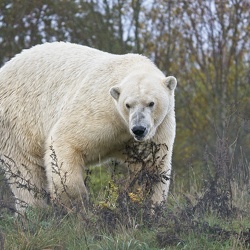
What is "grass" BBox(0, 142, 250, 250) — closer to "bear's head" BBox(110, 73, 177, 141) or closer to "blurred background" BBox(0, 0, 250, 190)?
"bear's head" BBox(110, 73, 177, 141)

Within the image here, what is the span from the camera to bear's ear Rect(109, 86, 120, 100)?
6.61m

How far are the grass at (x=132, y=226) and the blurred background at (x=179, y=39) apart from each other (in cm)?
672

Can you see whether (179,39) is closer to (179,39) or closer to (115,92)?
(179,39)

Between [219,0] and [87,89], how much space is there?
788 centimetres

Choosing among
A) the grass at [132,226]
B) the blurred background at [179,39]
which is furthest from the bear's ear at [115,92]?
the blurred background at [179,39]

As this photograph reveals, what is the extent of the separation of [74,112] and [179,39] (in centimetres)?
837

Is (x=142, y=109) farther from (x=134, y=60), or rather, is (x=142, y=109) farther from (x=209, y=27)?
(x=209, y=27)

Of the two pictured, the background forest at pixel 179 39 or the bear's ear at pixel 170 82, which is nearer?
the bear's ear at pixel 170 82

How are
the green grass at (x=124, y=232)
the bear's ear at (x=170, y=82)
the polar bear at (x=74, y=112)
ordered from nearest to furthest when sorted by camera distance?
the green grass at (x=124, y=232)
the polar bear at (x=74, y=112)
the bear's ear at (x=170, y=82)

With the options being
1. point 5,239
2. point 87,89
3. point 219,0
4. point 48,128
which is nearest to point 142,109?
point 87,89

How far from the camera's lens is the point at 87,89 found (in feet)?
23.2

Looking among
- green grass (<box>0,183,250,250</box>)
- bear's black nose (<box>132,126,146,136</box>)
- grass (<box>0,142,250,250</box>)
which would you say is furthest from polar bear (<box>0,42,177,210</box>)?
green grass (<box>0,183,250,250</box>)

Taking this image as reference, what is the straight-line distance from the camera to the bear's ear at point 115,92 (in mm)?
6613

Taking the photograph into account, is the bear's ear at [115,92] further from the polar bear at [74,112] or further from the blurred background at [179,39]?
the blurred background at [179,39]
